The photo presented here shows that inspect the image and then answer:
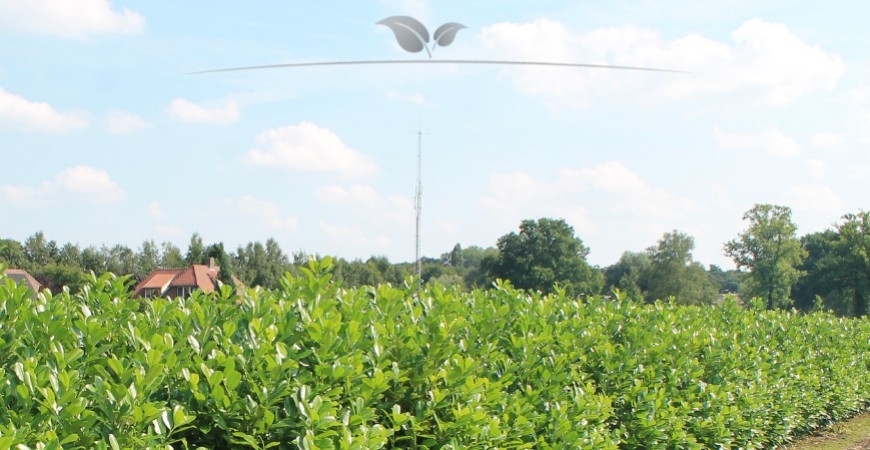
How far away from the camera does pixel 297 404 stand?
3031 millimetres

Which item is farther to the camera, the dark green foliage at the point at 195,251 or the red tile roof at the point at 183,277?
the dark green foliage at the point at 195,251

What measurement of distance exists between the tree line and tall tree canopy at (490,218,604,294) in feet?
0.27

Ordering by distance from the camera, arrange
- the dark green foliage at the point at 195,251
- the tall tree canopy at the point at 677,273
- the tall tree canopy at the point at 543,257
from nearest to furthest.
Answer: the dark green foliage at the point at 195,251 → the tall tree canopy at the point at 543,257 → the tall tree canopy at the point at 677,273

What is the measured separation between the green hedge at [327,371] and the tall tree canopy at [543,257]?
5455cm

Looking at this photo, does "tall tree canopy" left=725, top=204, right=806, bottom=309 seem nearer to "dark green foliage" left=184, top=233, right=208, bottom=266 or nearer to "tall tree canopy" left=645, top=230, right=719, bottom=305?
"tall tree canopy" left=645, top=230, right=719, bottom=305

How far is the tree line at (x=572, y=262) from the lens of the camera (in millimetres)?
47250

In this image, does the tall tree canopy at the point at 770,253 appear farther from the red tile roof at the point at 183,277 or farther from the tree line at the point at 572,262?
the red tile roof at the point at 183,277

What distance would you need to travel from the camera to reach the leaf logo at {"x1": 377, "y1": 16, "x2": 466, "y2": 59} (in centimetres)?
700

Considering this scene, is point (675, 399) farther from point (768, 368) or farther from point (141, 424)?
point (141, 424)

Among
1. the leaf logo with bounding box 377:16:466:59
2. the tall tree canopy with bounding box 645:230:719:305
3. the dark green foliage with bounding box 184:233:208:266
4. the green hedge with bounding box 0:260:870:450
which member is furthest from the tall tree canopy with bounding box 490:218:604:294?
the green hedge with bounding box 0:260:870:450

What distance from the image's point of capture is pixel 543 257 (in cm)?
6128

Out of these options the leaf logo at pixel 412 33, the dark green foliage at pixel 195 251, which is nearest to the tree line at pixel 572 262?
the dark green foliage at pixel 195 251

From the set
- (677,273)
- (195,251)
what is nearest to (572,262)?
(677,273)

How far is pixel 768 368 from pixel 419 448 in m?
6.82
